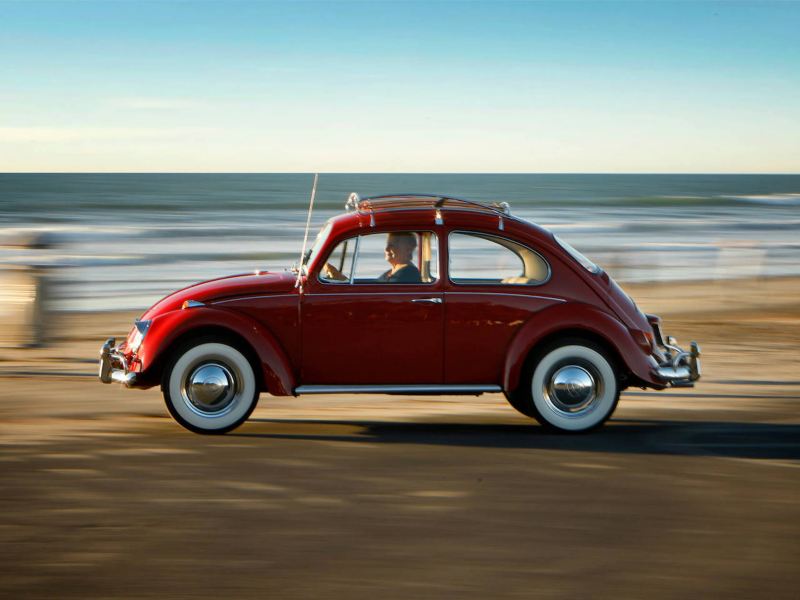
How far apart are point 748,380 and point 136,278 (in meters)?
14.0

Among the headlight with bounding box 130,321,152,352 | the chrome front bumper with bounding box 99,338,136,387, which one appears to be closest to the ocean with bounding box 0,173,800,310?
the chrome front bumper with bounding box 99,338,136,387

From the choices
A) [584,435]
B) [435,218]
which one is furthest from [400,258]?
[584,435]

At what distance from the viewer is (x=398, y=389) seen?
7.61m

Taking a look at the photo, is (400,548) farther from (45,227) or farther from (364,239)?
(45,227)

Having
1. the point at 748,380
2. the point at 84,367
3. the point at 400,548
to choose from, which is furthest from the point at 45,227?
the point at 400,548

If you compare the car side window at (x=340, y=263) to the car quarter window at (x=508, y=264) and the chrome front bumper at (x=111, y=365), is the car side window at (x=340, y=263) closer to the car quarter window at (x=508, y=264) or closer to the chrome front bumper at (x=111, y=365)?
the car quarter window at (x=508, y=264)

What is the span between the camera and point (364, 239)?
7887 mm

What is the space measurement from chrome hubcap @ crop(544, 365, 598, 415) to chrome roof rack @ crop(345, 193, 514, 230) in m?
1.21

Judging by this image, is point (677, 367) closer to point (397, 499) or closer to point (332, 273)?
point (332, 273)

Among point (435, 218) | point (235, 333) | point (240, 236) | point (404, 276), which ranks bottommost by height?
point (235, 333)

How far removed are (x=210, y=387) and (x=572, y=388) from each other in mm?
2702

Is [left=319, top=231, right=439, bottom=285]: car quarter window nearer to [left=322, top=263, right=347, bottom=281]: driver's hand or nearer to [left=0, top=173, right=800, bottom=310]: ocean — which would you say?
[left=322, top=263, right=347, bottom=281]: driver's hand

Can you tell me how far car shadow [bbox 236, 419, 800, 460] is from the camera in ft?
24.3

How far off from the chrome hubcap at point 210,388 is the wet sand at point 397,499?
288 millimetres
